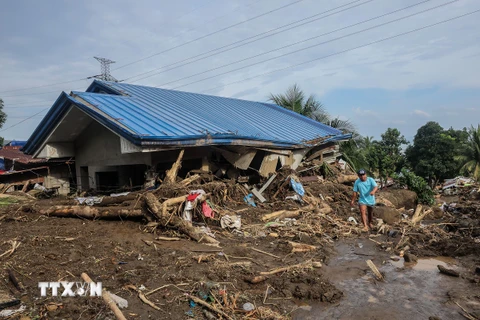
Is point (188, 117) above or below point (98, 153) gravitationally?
above

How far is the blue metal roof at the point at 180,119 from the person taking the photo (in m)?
8.92

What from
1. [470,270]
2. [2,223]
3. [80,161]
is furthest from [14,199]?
[470,270]

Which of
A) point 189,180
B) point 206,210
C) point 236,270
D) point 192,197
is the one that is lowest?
point 236,270

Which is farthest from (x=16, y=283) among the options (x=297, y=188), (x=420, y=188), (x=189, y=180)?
(x=420, y=188)

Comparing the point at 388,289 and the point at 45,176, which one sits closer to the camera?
the point at 388,289

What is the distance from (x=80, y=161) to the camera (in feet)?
39.9

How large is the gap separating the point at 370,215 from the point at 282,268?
178 inches

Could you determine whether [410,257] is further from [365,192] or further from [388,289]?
[365,192]

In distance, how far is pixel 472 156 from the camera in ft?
102

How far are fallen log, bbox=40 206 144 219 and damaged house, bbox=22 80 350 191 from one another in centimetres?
150

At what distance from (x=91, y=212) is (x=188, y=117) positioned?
4.47m

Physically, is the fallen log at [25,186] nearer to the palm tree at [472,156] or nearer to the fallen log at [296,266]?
the fallen log at [296,266]

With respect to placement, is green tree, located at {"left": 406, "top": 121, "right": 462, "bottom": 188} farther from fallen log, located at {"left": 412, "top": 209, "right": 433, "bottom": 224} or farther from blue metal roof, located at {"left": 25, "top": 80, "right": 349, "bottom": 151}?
fallen log, located at {"left": 412, "top": 209, "right": 433, "bottom": 224}

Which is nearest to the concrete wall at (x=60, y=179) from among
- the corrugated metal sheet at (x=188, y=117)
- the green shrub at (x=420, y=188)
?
the corrugated metal sheet at (x=188, y=117)
